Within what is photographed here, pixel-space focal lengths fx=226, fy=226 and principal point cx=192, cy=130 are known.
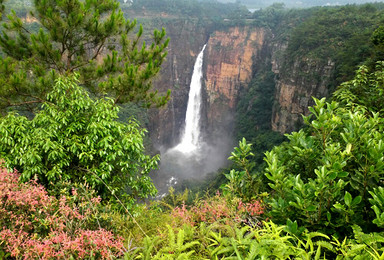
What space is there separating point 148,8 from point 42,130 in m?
50.3

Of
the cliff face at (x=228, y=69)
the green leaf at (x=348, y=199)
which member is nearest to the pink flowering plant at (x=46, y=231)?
the green leaf at (x=348, y=199)

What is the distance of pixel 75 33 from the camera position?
16.8 feet

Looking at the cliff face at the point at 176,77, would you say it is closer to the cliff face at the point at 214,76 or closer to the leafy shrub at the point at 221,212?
the cliff face at the point at 214,76

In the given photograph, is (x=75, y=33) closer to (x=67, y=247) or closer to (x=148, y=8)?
(x=67, y=247)

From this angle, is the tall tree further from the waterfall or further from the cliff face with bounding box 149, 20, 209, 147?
the waterfall

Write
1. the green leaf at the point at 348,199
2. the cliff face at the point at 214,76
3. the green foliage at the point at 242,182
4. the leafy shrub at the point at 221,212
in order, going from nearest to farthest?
the green leaf at the point at 348,199
the leafy shrub at the point at 221,212
the green foliage at the point at 242,182
the cliff face at the point at 214,76

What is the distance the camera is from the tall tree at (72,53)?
4.55 m

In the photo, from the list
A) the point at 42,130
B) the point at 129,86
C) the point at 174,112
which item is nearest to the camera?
→ the point at 42,130

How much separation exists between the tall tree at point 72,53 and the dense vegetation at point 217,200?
1431 mm

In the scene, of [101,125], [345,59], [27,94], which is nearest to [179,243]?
[101,125]

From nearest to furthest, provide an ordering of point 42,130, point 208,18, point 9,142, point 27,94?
1. point 9,142
2. point 42,130
3. point 27,94
4. point 208,18

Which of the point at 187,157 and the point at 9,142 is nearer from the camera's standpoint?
the point at 9,142

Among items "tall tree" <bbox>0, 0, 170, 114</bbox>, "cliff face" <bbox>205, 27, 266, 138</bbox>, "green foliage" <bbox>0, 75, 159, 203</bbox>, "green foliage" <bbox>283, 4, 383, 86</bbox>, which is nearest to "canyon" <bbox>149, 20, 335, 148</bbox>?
"cliff face" <bbox>205, 27, 266, 138</bbox>

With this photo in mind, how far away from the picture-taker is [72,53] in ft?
17.3
